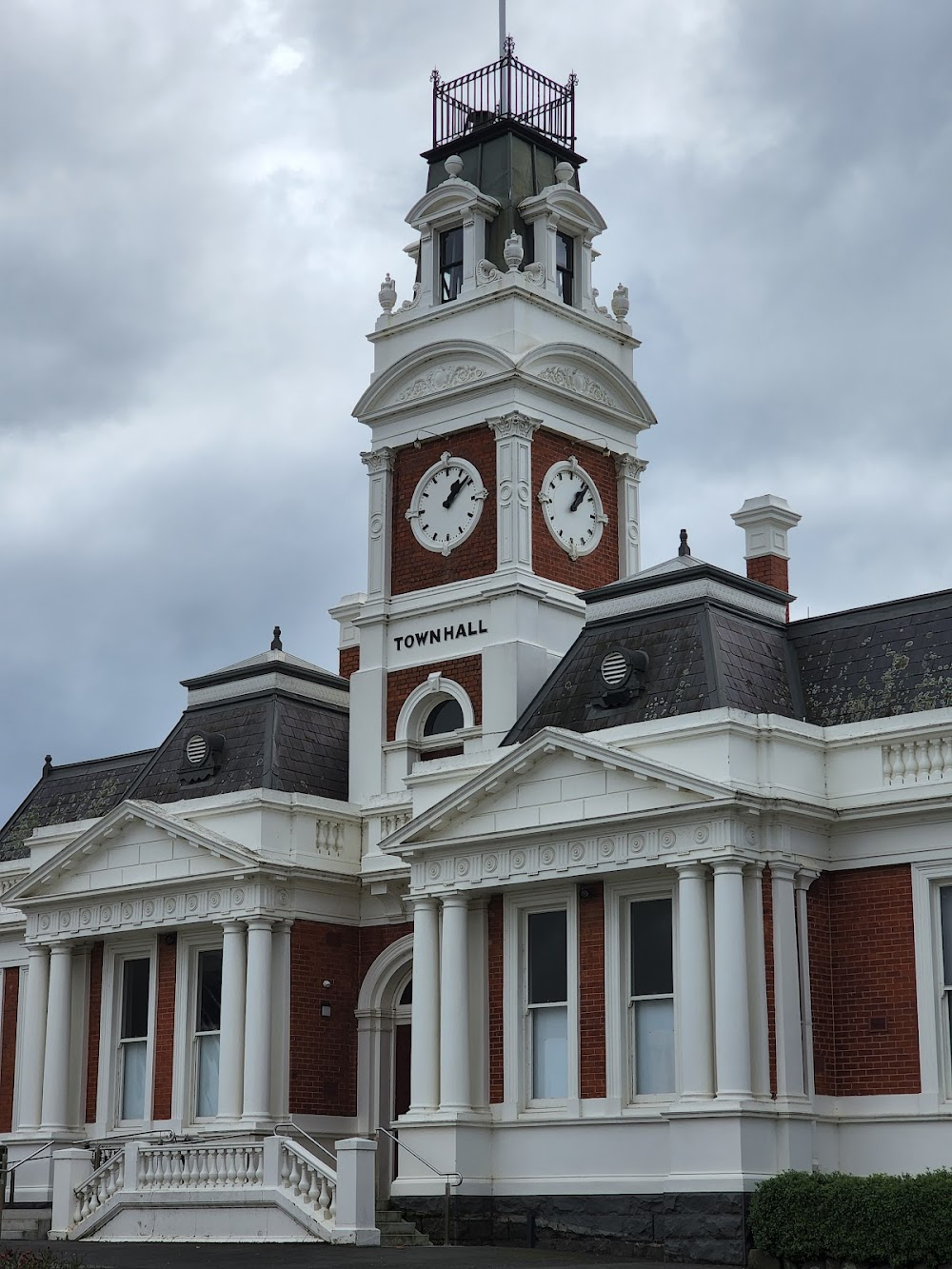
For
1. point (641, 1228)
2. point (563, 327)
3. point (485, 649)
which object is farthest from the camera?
point (563, 327)

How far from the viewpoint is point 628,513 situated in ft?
108

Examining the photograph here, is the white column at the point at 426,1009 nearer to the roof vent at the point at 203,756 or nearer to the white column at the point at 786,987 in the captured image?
the white column at the point at 786,987

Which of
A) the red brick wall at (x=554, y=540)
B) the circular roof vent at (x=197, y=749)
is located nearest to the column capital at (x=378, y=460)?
the red brick wall at (x=554, y=540)

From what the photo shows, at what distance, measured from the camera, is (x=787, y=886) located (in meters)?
24.8

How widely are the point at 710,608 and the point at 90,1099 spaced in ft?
43.0

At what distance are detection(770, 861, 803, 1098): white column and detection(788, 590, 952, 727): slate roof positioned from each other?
2750 mm

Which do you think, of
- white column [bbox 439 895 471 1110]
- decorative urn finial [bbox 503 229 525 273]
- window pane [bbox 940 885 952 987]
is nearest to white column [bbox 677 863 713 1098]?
window pane [bbox 940 885 952 987]

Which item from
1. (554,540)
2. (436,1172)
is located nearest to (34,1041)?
(436,1172)

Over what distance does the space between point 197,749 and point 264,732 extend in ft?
3.83

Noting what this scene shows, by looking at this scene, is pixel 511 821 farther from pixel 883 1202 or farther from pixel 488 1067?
pixel 883 1202

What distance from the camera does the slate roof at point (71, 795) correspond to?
36.3m

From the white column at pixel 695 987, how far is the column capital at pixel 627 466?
10.1 metres

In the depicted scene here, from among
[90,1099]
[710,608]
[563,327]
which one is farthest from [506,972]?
[563,327]

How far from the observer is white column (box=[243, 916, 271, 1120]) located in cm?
2905
